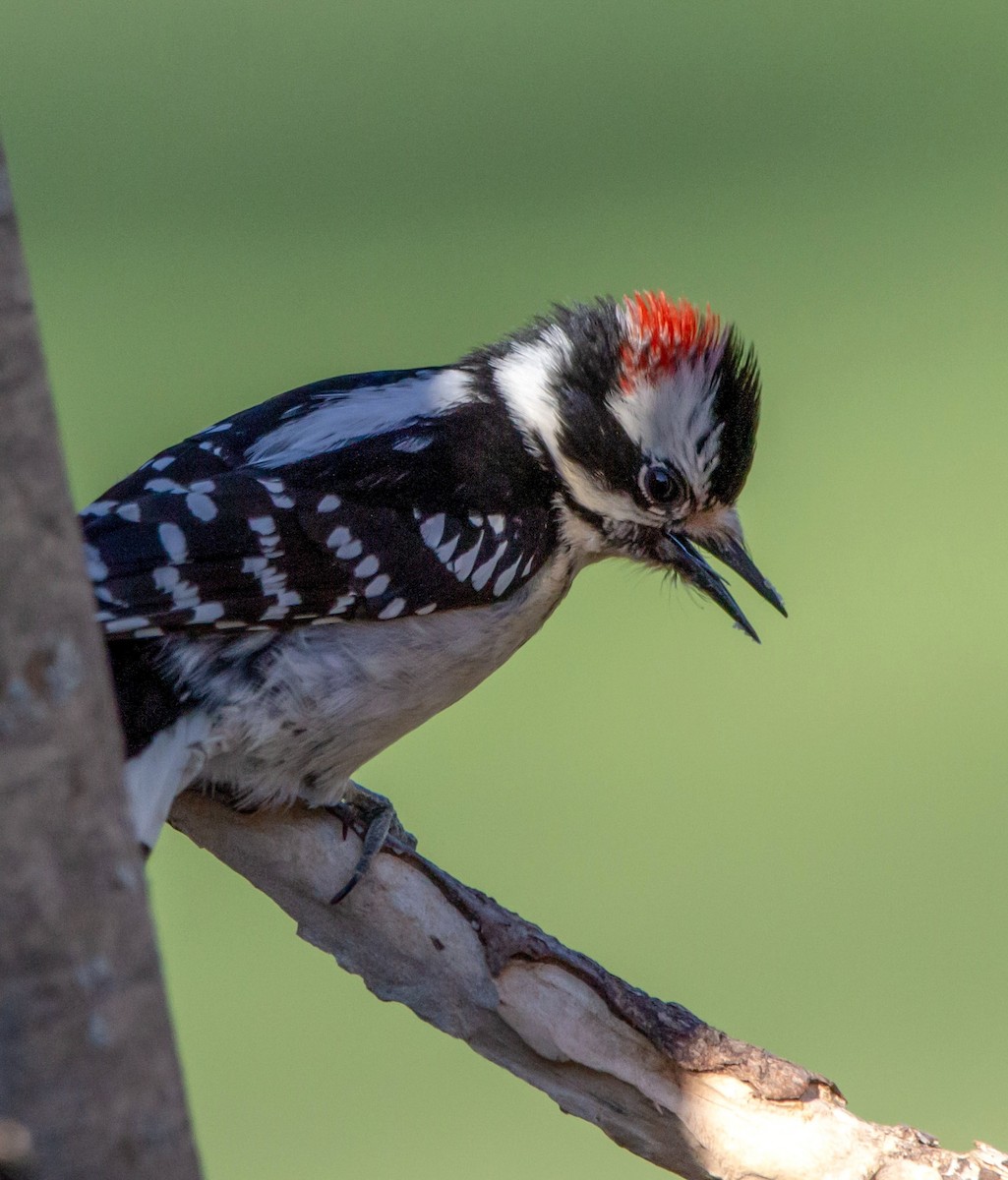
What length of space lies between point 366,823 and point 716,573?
16.9 inches

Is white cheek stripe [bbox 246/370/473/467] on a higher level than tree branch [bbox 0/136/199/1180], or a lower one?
higher

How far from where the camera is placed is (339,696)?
45.7 inches

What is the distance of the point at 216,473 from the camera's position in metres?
1.18

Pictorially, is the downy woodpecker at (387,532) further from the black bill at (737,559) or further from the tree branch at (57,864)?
the tree branch at (57,864)

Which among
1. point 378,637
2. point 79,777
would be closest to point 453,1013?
point 378,637

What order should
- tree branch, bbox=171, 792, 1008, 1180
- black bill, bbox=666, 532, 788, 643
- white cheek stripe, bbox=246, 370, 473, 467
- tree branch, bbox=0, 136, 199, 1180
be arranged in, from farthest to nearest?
1. black bill, bbox=666, 532, 788, 643
2. white cheek stripe, bbox=246, 370, 473, 467
3. tree branch, bbox=171, 792, 1008, 1180
4. tree branch, bbox=0, 136, 199, 1180

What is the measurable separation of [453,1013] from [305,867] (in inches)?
7.5

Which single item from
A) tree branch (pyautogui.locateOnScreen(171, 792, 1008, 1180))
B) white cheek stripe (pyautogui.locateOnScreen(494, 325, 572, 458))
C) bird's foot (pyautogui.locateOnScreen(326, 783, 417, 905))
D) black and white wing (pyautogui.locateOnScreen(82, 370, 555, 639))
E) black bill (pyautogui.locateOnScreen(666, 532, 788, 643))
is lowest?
tree branch (pyautogui.locateOnScreen(171, 792, 1008, 1180))

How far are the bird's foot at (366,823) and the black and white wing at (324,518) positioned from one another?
0.22m

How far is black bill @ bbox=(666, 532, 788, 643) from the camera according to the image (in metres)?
1.35

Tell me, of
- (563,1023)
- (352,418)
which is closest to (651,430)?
(352,418)

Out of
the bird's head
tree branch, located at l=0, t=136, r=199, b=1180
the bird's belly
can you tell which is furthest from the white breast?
tree branch, located at l=0, t=136, r=199, b=1180

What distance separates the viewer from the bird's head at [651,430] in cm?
131

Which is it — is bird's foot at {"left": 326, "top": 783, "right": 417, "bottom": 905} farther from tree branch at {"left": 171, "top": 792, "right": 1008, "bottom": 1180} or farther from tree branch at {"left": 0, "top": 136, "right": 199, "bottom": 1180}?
tree branch at {"left": 0, "top": 136, "right": 199, "bottom": 1180}
